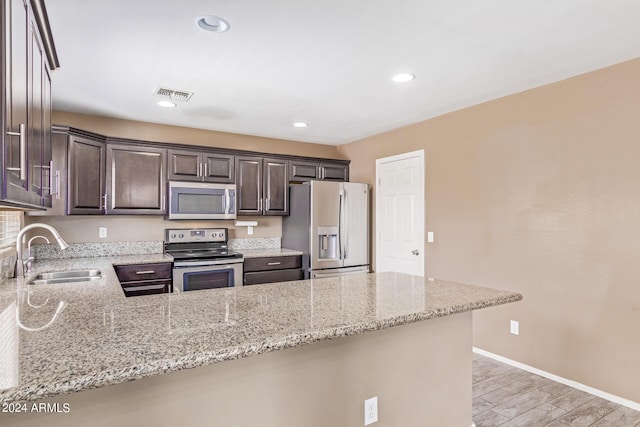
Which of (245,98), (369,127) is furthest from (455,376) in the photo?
(369,127)

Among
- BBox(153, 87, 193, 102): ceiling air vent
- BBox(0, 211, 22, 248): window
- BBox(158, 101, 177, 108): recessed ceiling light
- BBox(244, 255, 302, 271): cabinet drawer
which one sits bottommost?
BBox(244, 255, 302, 271): cabinet drawer

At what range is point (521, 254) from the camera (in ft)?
10.5

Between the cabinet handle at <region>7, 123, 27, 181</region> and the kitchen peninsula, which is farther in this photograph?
the cabinet handle at <region>7, 123, 27, 181</region>

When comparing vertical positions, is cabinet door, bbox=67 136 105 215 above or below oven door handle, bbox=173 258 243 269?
above

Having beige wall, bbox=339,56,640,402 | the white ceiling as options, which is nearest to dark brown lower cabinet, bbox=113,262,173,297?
the white ceiling

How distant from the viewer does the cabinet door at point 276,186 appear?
15.3 ft

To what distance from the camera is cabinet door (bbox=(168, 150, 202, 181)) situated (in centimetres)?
407

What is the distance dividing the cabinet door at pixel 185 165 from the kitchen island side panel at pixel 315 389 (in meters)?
3.15

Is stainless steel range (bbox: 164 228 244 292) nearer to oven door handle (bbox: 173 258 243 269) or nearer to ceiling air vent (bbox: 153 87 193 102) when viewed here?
oven door handle (bbox: 173 258 243 269)

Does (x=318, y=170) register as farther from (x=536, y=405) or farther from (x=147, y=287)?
(x=536, y=405)

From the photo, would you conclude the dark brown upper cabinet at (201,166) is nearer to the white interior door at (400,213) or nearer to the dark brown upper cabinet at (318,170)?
the dark brown upper cabinet at (318,170)

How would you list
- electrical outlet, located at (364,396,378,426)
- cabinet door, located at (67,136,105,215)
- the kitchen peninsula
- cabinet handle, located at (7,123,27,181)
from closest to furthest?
the kitchen peninsula < cabinet handle, located at (7,123,27,181) < electrical outlet, located at (364,396,378,426) < cabinet door, located at (67,136,105,215)

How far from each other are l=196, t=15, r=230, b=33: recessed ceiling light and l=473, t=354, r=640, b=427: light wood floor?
2894 millimetres

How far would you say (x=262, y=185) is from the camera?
4.63 meters
